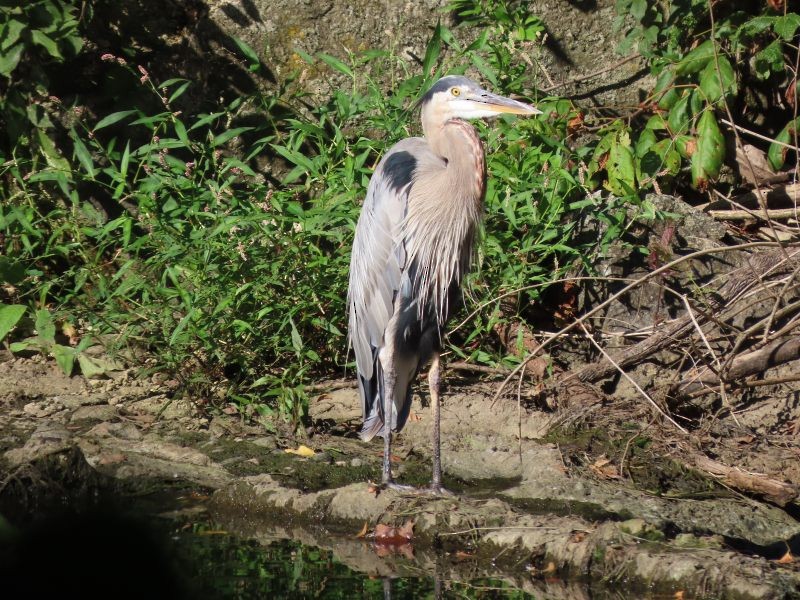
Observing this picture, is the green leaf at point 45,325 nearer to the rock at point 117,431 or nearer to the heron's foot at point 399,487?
the rock at point 117,431

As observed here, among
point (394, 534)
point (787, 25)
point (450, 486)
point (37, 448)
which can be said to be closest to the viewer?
point (394, 534)

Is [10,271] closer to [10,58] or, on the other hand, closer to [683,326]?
[10,58]

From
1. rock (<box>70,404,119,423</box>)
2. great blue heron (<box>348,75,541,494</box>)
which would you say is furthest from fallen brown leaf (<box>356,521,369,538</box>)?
rock (<box>70,404,119,423</box>)

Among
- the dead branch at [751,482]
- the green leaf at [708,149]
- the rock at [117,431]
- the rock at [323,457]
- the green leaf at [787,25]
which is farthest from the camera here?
the green leaf at [708,149]

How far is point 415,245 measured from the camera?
16.1ft

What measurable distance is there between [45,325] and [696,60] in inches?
142

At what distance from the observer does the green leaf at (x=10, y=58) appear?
544 cm

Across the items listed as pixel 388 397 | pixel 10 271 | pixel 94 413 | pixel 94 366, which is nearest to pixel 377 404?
pixel 388 397

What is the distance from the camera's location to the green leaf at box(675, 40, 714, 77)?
18.5 feet

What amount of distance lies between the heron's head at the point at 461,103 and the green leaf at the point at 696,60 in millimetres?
1246

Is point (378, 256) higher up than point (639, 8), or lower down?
lower down

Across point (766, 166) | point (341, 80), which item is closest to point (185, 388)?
point (341, 80)

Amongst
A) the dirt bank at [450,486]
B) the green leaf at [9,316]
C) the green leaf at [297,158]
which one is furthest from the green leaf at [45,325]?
the green leaf at [297,158]

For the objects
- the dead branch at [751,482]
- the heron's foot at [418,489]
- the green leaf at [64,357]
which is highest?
the green leaf at [64,357]
